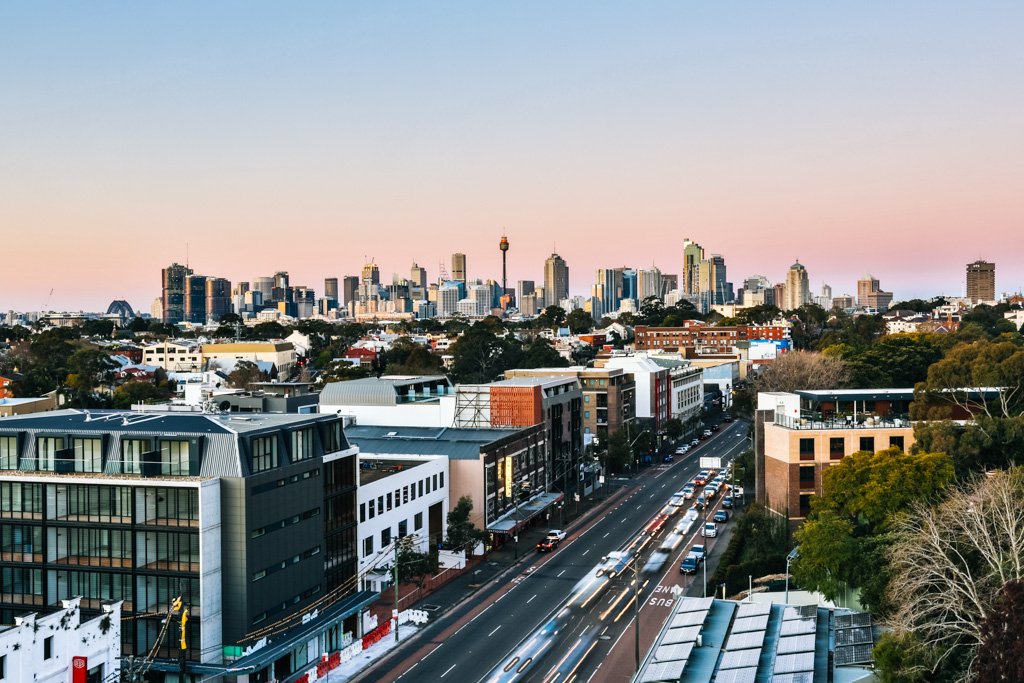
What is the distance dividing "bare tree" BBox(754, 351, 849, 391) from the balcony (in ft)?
122

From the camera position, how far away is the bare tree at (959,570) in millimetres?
37344

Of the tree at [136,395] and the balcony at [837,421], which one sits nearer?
the balcony at [837,421]

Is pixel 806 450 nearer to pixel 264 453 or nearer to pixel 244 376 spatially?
pixel 264 453

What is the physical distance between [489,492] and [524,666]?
1061 inches

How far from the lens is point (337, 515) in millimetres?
53812

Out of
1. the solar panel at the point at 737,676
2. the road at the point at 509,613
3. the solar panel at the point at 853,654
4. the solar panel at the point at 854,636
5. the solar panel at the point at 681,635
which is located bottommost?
the road at the point at 509,613

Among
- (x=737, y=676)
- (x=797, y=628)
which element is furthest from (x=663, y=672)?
(x=797, y=628)

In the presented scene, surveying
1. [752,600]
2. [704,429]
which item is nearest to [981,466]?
[752,600]

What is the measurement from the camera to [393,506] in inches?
2421

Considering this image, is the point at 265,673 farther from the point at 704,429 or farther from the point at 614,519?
the point at 704,429

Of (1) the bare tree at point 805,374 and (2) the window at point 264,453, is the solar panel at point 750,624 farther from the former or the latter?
(1) the bare tree at point 805,374

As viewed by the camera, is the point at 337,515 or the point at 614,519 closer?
the point at 337,515

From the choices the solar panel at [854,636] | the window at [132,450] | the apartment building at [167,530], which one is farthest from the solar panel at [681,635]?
the window at [132,450]

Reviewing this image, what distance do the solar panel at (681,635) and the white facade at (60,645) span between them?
905 inches
